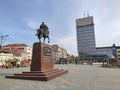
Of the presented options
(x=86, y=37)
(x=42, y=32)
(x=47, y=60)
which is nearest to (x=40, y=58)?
(x=47, y=60)

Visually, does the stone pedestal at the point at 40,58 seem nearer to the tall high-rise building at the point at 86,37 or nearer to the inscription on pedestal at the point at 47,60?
the inscription on pedestal at the point at 47,60

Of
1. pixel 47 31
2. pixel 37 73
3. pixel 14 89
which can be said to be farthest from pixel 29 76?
pixel 47 31

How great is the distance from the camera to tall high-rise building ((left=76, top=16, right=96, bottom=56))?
367 feet

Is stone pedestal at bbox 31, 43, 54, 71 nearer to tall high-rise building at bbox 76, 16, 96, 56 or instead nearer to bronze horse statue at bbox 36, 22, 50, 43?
bronze horse statue at bbox 36, 22, 50, 43

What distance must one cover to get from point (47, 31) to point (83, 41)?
99.6 meters

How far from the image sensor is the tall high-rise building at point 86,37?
112 meters

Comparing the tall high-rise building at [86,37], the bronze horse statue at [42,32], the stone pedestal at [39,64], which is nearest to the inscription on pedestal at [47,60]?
the stone pedestal at [39,64]

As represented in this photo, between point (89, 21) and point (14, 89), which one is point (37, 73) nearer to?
point (14, 89)

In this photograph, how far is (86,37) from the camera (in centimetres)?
11288

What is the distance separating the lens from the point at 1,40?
44500 mm

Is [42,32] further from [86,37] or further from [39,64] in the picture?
[86,37]

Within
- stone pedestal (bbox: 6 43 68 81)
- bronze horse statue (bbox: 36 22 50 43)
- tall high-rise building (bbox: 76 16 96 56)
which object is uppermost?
tall high-rise building (bbox: 76 16 96 56)

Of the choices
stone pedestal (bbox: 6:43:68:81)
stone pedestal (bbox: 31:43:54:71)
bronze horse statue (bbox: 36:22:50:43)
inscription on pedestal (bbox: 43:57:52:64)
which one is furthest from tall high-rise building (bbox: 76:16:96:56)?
stone pedestal (bbox: 31:43:54:71)

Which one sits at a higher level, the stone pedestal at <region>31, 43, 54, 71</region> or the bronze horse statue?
the bronze horse statue
